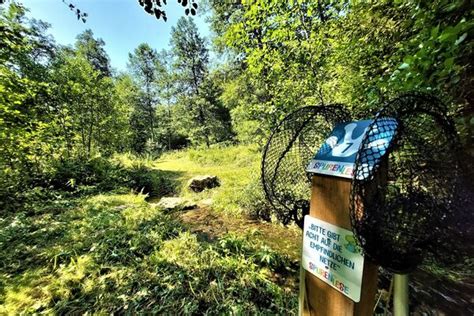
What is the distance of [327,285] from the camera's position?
988 mm

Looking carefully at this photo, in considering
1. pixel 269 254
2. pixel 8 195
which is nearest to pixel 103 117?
pixel 8 195

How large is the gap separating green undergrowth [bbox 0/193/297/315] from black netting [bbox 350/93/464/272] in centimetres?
141

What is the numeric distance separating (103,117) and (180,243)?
293 inches

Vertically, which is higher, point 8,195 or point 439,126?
point 439,126

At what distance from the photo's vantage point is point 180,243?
2.62 metres

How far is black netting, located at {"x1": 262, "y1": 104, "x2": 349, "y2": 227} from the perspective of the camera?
1229mm

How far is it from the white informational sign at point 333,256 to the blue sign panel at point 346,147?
236mm

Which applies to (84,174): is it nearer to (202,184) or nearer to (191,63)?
(202,184)

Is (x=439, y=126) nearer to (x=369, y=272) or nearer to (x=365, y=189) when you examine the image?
(x=365, y=189)

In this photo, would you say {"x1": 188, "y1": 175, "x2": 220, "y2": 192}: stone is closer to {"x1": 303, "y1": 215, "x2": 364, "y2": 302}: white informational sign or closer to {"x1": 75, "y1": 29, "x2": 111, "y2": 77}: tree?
{"x1": 303, "y1": 215, "x2": 364, "y2": 302}: white informational sign

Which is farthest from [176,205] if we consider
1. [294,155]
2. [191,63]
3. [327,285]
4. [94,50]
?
[94,50]

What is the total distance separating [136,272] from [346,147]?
7.23ft

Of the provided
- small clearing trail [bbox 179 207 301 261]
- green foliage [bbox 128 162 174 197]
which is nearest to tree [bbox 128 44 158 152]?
green foliage [bbox 128 162 174 197]

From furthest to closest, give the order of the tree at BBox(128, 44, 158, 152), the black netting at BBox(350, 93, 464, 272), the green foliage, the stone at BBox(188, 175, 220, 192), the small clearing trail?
1. the tree at BBox(128, 44, 158, 152)
2. the green foliage
3. the stone at BBox(188, 175, 220, 192)
4. the small clearing trail
5. the black netting at BBox(350, 93, 464, 272)
